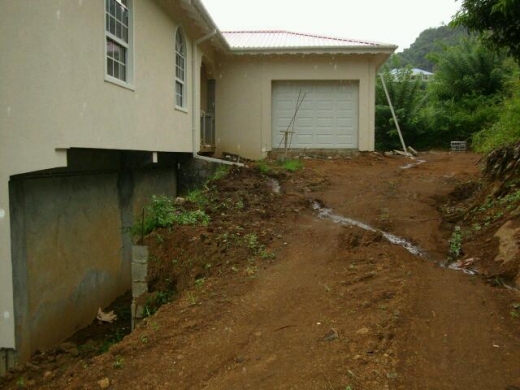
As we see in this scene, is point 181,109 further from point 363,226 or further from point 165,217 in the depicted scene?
point 363,226

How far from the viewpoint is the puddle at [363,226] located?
6516 mm

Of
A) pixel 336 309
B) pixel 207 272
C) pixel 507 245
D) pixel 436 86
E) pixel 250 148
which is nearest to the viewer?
pixel 336 309

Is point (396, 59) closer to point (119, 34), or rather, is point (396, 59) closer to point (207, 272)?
point (119, 34)

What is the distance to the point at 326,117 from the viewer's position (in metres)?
15.2

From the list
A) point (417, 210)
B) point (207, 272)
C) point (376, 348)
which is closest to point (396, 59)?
point (417, 210)

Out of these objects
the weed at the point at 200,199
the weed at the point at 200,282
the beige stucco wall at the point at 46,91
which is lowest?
the weed at the point at 200,282

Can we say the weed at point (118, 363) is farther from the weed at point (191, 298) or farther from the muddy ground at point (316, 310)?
the weed at point (191, 298)

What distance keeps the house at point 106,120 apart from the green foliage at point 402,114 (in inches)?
188

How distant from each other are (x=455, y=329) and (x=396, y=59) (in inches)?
820

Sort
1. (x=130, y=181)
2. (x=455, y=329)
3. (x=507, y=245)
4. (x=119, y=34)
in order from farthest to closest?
(x=130, y=181) → (x=119, y=34) → (x=507, y=245) → (x=455, y=329)

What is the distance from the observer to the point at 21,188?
6355 mm

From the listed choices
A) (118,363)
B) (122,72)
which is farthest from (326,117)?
(118,363)

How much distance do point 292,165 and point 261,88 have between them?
3.76 metres

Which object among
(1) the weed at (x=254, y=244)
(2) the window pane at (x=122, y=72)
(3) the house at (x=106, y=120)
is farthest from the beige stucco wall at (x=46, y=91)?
(1) the weed at (x=254, y=244)
